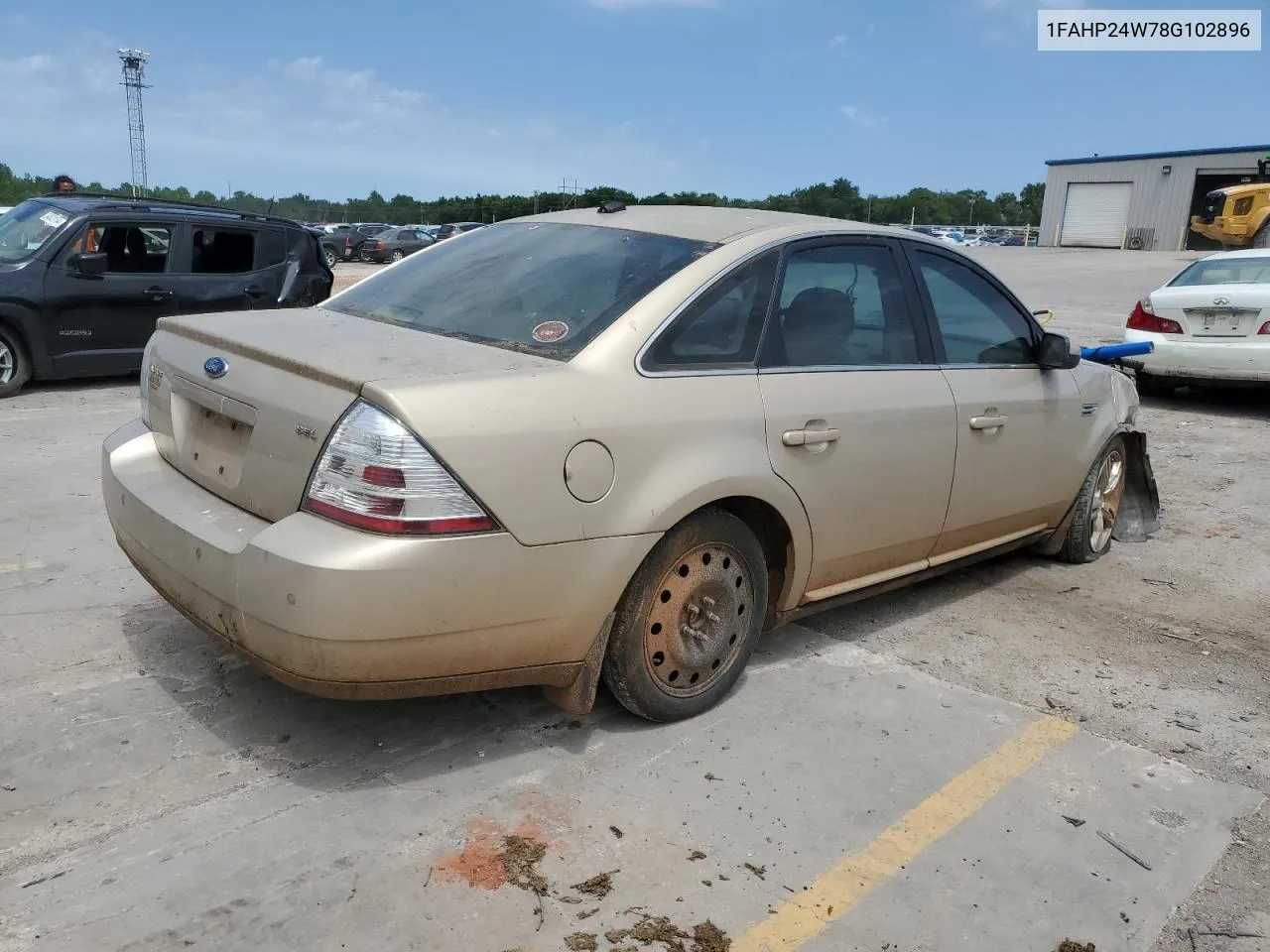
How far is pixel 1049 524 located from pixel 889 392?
1722 millimetres

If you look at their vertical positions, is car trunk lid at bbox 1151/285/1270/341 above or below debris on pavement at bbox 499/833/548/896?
above

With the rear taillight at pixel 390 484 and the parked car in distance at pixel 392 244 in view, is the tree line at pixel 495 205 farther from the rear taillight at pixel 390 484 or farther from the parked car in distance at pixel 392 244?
the rear taillight at pixel 390 484

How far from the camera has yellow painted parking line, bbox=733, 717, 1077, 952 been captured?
255cm

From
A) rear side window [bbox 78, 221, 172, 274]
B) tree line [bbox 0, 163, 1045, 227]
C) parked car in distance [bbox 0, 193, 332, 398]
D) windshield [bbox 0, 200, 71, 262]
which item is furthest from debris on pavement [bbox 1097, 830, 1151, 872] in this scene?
tree line [bbox 0, 163, 1045, 227]

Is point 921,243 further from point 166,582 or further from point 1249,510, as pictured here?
point 1249,510

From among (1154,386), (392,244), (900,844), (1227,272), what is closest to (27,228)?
(900,844)

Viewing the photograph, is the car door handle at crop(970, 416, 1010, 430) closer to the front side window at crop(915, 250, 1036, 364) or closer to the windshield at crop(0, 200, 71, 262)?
the front side window at crop(915, 250, 1036, 364)

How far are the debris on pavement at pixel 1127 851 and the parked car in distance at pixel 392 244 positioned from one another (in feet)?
119

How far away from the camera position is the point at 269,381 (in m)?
3.05

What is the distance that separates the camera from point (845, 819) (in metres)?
3.02

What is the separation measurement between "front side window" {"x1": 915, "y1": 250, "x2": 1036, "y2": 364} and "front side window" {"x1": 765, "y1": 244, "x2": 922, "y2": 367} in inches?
8.5

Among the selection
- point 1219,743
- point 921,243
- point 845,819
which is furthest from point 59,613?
point 1219,743

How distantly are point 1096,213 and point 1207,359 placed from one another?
1769 inches

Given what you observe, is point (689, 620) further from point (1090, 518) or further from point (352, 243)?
point (352, 243)
